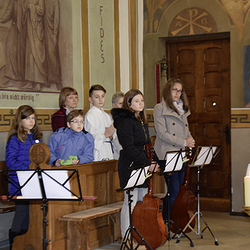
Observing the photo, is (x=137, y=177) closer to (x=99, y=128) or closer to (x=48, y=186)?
(x=48, y=186)

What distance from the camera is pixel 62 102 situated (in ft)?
16.6

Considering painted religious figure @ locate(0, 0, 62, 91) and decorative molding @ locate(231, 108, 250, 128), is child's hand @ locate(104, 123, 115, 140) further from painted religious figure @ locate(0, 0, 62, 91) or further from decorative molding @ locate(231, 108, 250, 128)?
decorative molding @ locate(231, 108, 250, 128)

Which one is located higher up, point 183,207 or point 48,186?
point 48,186

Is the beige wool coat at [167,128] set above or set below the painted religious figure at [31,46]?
below

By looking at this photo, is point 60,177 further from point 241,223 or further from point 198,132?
point 198,132

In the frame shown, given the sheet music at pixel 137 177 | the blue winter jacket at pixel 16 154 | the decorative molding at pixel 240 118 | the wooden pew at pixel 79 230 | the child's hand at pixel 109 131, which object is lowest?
the wooden pew at pixel 79 230

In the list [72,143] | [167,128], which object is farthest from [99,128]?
[167,128]

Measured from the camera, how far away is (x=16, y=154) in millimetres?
4324

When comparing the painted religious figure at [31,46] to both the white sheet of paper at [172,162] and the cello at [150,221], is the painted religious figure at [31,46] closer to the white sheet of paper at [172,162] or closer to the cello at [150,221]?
the cello at [150,221]

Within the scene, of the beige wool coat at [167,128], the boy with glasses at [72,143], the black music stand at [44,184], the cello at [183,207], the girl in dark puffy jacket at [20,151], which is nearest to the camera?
the black music stand at [44,184]

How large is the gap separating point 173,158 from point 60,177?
1610mm

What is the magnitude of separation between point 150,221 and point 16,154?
4.87 feet

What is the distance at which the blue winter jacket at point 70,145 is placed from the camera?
465cm

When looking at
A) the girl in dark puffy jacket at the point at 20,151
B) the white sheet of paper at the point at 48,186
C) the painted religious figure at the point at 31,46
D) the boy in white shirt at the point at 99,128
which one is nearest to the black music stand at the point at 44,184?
the white sheet of paper at the point at 48,186
